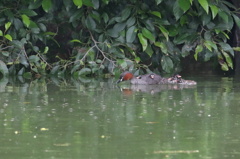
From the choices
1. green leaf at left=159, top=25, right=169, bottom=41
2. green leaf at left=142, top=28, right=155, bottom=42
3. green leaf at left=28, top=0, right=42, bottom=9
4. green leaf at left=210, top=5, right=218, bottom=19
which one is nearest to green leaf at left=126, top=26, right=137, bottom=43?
green leaf at left=142, top=28, right=155, bottom=42

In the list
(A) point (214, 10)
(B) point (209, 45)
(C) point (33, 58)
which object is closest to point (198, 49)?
(B) point (209, 45)

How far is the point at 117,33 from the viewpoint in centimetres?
1316

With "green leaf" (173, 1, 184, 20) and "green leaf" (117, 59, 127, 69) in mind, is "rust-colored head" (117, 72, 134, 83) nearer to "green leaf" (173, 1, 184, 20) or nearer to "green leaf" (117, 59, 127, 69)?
"green leaf" (117, 59, 127, 69)

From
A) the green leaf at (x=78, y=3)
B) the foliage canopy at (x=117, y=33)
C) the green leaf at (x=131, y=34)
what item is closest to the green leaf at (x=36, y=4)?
the foliage canopy at (x=117, y=33)

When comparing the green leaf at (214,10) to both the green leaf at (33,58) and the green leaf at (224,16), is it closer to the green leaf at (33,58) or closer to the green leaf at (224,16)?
the green leaf at (224,16)

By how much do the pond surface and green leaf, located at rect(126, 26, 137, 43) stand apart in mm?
1720

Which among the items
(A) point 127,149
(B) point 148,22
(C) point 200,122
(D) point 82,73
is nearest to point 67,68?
(D) point 82,73

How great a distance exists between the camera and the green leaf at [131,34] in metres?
12.8

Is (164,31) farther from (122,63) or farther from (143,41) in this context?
(122,63)

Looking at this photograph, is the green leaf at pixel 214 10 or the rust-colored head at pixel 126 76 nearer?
the rust-colored head at pixel 126 76

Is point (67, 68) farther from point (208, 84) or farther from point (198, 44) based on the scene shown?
point (208, 84)

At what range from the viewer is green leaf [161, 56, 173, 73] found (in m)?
13.0

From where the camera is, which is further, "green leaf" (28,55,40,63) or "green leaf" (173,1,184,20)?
"green leaf" (28,55,40,63)

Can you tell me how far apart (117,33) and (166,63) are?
3.27 ft
